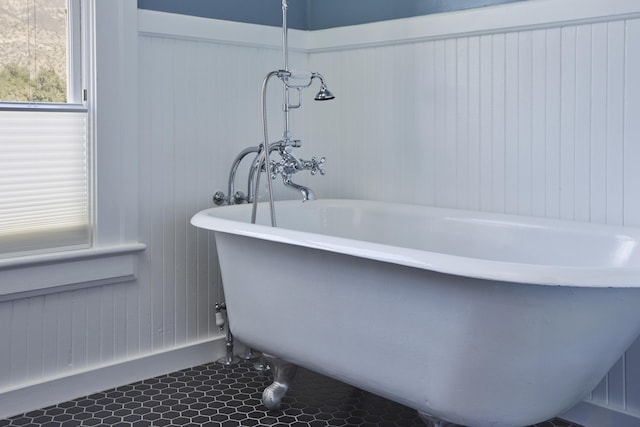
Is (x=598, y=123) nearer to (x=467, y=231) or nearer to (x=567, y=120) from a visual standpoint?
(x=567, y=120)

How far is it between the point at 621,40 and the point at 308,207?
1264 mm

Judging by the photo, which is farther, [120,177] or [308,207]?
[308,207]

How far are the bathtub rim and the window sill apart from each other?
1.23 ft

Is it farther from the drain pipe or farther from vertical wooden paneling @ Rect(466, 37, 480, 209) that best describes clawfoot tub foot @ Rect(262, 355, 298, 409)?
vertical wooden paneling @ Rect(466, 37, 480, 209)

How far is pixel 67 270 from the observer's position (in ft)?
7.84

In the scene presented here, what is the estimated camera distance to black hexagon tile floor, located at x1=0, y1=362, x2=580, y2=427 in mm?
2230

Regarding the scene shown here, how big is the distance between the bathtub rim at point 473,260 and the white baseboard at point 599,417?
0.59 m

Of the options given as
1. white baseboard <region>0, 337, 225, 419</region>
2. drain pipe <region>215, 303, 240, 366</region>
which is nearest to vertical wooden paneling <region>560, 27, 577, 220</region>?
drain pipe <region>215, 303, 240, 366</region>

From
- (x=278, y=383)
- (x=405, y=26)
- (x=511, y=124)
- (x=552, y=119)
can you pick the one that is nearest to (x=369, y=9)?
(x=405, y=26)

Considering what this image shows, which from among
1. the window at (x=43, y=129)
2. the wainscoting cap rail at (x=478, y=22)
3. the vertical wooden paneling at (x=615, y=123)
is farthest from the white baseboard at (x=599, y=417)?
the window at (x=43, y=129)

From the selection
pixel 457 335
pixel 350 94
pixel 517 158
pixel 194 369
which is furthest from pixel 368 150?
pixel 457 335

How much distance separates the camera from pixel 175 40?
2.70 metres

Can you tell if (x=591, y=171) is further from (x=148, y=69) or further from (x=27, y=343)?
(x=27, y=343)

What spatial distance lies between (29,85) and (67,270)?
2.03 ft
